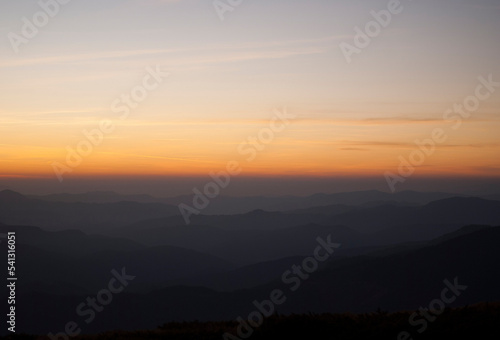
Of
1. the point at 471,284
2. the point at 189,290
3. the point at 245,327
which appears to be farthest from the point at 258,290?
the point at 245,327

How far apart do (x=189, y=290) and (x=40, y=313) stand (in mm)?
55811

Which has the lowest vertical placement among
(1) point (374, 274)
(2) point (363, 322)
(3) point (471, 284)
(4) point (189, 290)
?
(2) point (363, 322)

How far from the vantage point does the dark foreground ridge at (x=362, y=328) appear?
16.4m

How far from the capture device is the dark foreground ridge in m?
16.4

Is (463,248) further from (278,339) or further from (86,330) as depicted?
(278,339)

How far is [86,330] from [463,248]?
138 meters

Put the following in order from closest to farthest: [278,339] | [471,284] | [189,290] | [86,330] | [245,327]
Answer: [278,339] < [245,327] < [471,284] < [86,330] < [189,290]

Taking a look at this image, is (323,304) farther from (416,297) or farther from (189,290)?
(189,290)

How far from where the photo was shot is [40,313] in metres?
177

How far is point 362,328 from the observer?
57.5ft

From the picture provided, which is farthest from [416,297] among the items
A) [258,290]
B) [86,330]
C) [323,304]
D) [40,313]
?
[40,313]

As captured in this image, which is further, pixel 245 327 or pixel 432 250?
pixel 432 250

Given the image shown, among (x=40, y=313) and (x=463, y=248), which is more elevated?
(x=40, y=313)

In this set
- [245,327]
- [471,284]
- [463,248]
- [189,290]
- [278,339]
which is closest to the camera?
[278,339]
